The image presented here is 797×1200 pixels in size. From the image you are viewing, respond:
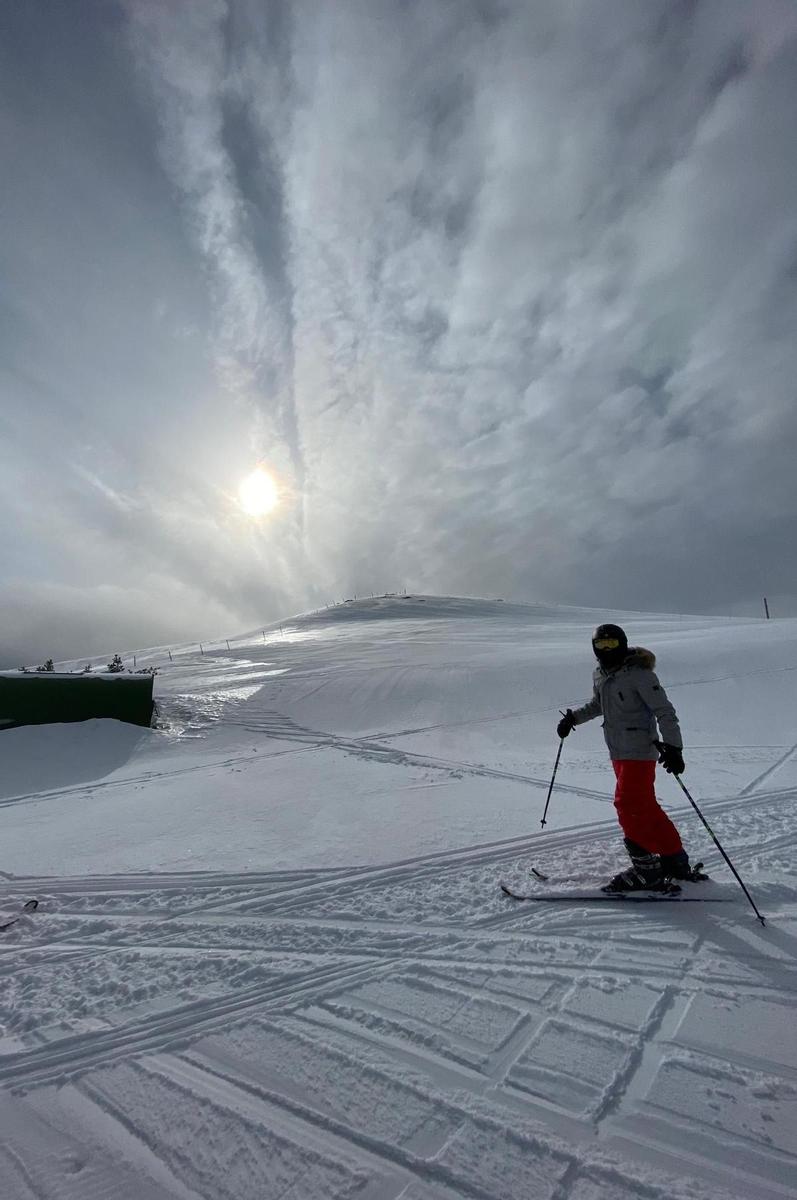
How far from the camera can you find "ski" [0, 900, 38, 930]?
14.2 ft

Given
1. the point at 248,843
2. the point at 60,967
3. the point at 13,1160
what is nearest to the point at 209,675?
the point at 248,843

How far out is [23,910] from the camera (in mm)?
4613

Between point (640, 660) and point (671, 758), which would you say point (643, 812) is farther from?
point (640, 660)

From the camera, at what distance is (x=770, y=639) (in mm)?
17484

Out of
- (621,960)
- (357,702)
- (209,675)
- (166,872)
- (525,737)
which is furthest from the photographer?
(209,675)

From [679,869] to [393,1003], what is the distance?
2629mm

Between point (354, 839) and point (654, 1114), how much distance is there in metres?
4.03

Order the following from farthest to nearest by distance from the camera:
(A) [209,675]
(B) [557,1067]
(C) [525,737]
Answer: (A) [209,675]
(C) [525,737]
(B) [557,1067]

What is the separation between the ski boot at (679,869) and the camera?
14.3ft

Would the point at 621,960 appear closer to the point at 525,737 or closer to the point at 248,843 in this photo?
the point at 248,843

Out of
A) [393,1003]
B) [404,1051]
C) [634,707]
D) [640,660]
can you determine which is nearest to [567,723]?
[634,707]

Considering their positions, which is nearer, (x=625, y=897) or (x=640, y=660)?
(x=625, y=897)

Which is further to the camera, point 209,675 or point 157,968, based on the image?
point 209,675

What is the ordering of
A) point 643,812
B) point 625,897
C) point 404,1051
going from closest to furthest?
point 404,1051 < point 625,897 < point 643,812
